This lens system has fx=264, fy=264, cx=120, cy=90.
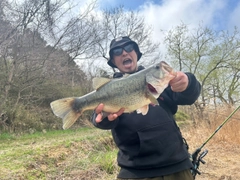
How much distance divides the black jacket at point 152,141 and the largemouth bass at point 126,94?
12 cm

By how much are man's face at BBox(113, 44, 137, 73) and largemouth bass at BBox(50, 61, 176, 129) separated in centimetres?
45

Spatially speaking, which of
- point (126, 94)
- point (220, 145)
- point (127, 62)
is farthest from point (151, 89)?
point (220, 145)

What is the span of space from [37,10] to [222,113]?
1014 centimetres

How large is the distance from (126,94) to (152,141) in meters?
0.42

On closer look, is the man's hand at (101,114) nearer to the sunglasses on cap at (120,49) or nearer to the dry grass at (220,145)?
the sunglasses on cap at (120,49)

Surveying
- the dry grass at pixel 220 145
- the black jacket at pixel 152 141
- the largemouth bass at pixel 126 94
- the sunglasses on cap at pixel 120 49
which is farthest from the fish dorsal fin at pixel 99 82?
the dry grass at pixel 220 145

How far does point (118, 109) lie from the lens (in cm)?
204

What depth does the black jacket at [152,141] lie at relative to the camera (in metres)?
2.03

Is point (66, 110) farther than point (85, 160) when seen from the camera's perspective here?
No

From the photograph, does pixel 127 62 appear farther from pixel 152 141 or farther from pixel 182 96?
pixel 152 141

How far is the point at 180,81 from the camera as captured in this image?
76.8 inches

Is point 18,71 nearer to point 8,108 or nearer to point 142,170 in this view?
point 8,108

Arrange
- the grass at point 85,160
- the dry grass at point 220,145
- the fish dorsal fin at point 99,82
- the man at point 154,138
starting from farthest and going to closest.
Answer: the dry grass at point 220,145 → the grass at point 85,160 → the fish dorsal fin at point 99,82 → the man at point 154,138

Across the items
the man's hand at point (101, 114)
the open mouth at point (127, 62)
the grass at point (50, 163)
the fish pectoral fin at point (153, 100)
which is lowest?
the grass at point (50, 163)
